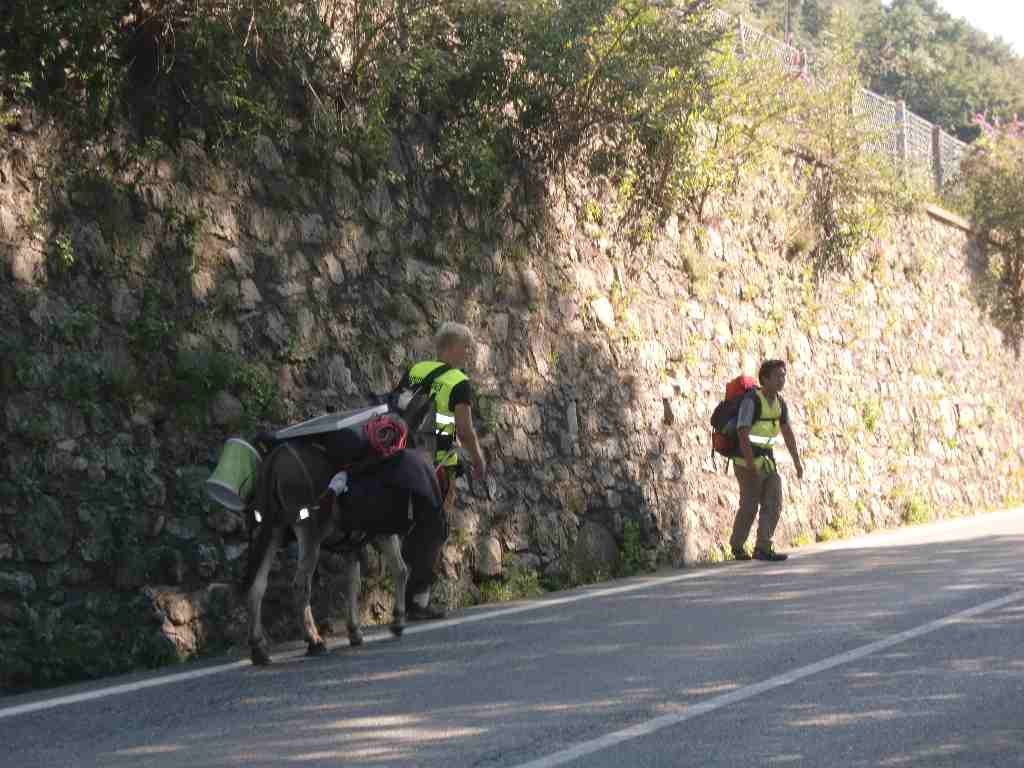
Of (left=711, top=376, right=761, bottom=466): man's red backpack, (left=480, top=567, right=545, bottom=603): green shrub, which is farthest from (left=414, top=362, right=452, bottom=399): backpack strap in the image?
(left=711, top=376, right=761, bottom=466): man's red backpack

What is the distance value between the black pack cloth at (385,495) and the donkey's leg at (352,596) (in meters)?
0.39

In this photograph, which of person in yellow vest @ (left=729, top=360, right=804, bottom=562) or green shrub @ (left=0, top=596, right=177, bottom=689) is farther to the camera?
person in yellow vest @ (left=729, top=360, right=804, bottom=562)

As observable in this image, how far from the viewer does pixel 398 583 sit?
9188 millimetres

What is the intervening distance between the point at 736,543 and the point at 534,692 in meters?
8.00

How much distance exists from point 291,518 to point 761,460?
7476 millimetres

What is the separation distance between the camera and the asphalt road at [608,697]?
19.3 feet

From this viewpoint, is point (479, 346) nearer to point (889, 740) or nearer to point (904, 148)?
point (889, 740)

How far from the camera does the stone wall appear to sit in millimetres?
8852

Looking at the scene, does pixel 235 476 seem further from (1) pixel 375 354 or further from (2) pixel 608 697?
(1) pixel 375 354

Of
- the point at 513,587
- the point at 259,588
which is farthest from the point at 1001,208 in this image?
the point at 259,588

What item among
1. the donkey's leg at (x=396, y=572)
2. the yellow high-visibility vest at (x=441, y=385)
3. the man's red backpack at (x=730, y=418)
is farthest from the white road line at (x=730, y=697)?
the man's red backpack at (x=730, y=418)

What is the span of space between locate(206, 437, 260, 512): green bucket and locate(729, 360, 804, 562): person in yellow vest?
720 centimetres

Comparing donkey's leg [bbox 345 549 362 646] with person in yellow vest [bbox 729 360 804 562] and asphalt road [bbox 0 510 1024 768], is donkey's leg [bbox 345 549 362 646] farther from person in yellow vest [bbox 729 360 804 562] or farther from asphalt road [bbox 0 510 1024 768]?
person in yellow vest [bbox 729 360 804 562]

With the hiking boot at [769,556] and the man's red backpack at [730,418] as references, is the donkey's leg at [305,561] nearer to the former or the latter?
the hiking boot at [769,556]
